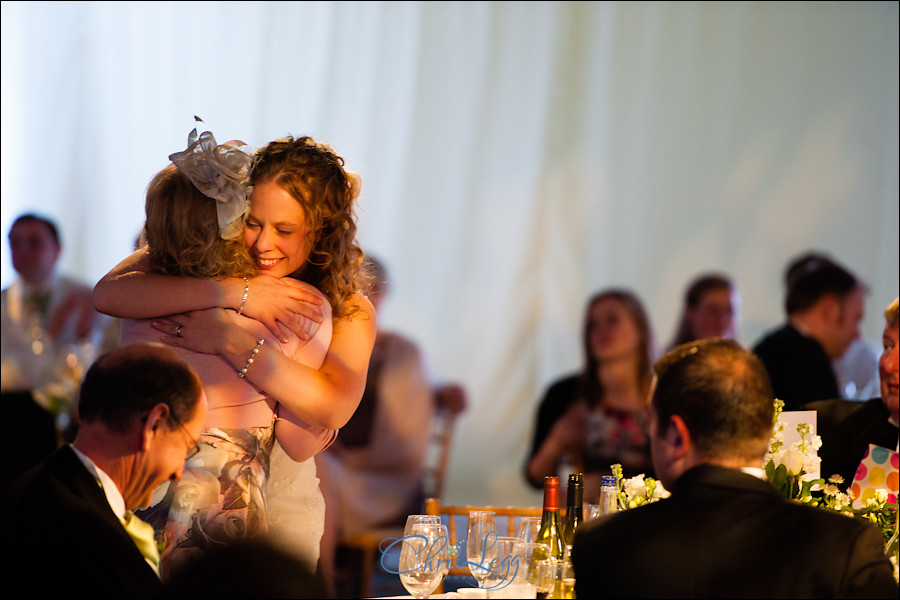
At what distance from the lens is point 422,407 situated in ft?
16.7

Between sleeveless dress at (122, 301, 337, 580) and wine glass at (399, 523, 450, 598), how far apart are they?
0.26m

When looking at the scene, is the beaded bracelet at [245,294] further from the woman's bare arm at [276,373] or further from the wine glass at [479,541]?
the wine glass at [479,541]

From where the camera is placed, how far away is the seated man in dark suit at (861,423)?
108 inches

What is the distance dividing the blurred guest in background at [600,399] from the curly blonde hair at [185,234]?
2873mm

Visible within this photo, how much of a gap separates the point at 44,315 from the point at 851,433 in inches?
147

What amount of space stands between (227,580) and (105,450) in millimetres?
652

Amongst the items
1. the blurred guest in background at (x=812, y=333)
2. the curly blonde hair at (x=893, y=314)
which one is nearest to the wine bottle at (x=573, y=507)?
the curly blonde hair at (x=893, y=314)

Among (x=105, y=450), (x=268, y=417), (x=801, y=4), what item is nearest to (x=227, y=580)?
(x=105, y=450)

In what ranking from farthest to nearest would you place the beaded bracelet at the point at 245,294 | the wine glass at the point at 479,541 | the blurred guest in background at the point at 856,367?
the blurred guest in background at the point at 856,367, the beaded bracelet at the point at 245,294, the wine glass at the point at 479,541

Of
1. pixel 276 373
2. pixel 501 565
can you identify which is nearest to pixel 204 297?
pixel 276 373

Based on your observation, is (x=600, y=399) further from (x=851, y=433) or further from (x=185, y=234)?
(x=185, y=234)

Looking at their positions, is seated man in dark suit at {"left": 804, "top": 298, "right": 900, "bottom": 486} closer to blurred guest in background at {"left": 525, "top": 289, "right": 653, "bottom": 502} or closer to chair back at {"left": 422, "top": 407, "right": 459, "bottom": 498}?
blurred guest in background at {"left": 525, "top": 289, "right": 653, "bottom": 502}

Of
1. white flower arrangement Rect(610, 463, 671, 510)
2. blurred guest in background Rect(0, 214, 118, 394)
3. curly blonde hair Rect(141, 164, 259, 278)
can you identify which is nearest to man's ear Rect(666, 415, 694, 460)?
white flower arrangement Rect(610, 463, 671, 510)

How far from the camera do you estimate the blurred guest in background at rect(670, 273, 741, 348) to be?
484cm
